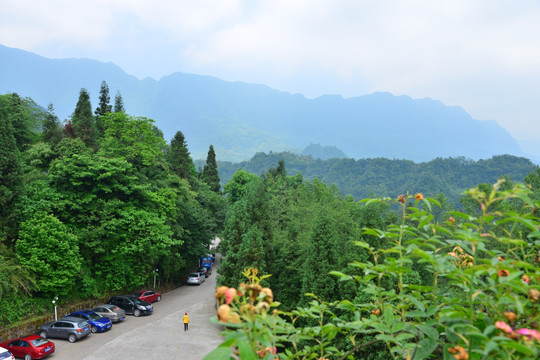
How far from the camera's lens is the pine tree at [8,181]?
16.6 metres

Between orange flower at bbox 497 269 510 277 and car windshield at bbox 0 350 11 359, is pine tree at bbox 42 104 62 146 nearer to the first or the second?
car windshield at bbox 0 350 11 359

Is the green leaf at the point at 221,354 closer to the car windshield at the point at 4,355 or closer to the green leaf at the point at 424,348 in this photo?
the green leaf at the point at 424,348

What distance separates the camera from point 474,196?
1.78 metres

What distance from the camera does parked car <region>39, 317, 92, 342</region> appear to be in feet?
52.9

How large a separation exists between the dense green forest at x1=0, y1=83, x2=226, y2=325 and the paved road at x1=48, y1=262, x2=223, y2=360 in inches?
109

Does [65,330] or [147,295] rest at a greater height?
[65,330]

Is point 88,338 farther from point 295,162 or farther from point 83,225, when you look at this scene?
point 295,162

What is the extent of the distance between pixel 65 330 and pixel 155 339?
Result: 4141 mm

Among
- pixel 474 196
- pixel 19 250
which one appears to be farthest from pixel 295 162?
pixel 474 196

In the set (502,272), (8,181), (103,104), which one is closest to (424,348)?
(502,272)

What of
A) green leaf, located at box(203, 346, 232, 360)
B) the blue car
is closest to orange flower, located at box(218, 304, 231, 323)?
green leaf, located at box(203, 346, 232, 360)

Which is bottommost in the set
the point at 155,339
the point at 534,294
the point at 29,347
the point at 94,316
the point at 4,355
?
the point at 155,339

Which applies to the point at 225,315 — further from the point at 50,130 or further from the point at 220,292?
the point at 50,130

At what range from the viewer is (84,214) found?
19.7m
